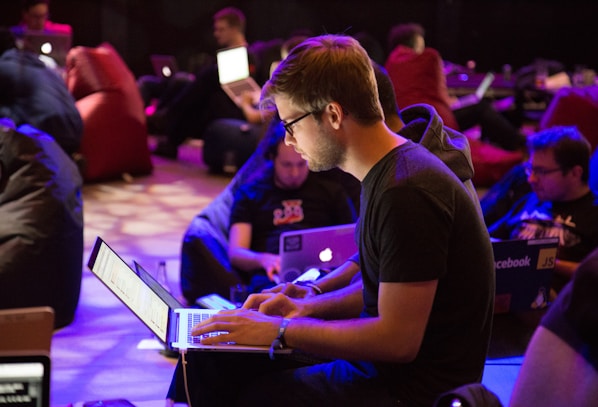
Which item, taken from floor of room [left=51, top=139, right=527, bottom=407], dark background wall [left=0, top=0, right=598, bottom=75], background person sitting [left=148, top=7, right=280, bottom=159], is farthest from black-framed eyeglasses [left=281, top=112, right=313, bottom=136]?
dark background wall [left=0, top=0, right=598, bottom=75]

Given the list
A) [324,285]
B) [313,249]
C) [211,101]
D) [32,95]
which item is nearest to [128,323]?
[313,249]

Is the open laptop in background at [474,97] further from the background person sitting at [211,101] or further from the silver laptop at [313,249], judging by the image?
the silver laptop at [313,249]

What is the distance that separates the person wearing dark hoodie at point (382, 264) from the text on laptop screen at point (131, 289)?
122 millimetres

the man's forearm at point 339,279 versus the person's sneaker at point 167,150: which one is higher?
the man's forearm at point 339,279

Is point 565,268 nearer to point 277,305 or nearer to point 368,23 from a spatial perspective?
point 277,305

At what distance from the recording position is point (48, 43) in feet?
21.9

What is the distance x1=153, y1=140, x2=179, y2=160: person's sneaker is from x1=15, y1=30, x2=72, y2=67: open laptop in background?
1601 mm

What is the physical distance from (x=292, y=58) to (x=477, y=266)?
62cm

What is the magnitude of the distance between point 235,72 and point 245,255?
3.71 meters

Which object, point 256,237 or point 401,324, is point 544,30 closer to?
point 256,237

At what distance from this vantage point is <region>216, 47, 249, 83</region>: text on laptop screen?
6973mm

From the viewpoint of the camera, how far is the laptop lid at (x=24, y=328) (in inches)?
53.7

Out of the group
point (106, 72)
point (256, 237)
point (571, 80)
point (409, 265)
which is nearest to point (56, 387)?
point (256, 237)

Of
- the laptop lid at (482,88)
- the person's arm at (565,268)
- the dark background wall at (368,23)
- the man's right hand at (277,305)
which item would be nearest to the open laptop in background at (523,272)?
the person's arm at (565,268)
